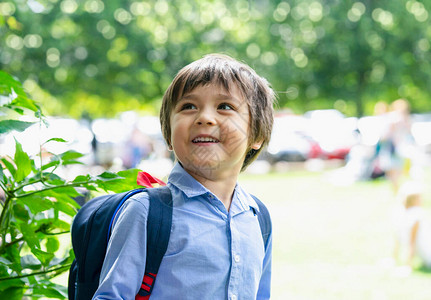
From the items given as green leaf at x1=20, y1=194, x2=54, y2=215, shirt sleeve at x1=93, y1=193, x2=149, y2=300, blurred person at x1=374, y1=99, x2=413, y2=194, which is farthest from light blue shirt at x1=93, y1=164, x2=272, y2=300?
blurred person at x1=374, y1=99, x2=413, y2=194

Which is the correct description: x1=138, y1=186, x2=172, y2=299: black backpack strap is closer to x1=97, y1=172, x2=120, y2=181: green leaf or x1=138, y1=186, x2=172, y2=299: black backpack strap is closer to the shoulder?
the shoulder

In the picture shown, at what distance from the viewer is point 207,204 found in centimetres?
146

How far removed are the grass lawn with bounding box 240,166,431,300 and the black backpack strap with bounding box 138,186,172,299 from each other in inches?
141

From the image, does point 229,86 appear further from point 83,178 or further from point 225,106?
point 83,178

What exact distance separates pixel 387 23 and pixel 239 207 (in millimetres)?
19420

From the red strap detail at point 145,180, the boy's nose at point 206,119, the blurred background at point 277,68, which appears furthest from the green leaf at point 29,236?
the blurred background at point 277,68

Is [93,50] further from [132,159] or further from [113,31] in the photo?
[132,159]

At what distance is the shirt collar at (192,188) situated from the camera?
1.44m

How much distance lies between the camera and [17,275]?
1.65 m

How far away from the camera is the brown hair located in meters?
A: 1.49

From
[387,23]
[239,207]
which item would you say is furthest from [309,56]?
[239,207]

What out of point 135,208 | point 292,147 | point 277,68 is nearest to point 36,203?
point 135,208

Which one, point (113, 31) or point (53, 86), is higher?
point (113, 31)

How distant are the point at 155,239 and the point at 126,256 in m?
0.09
